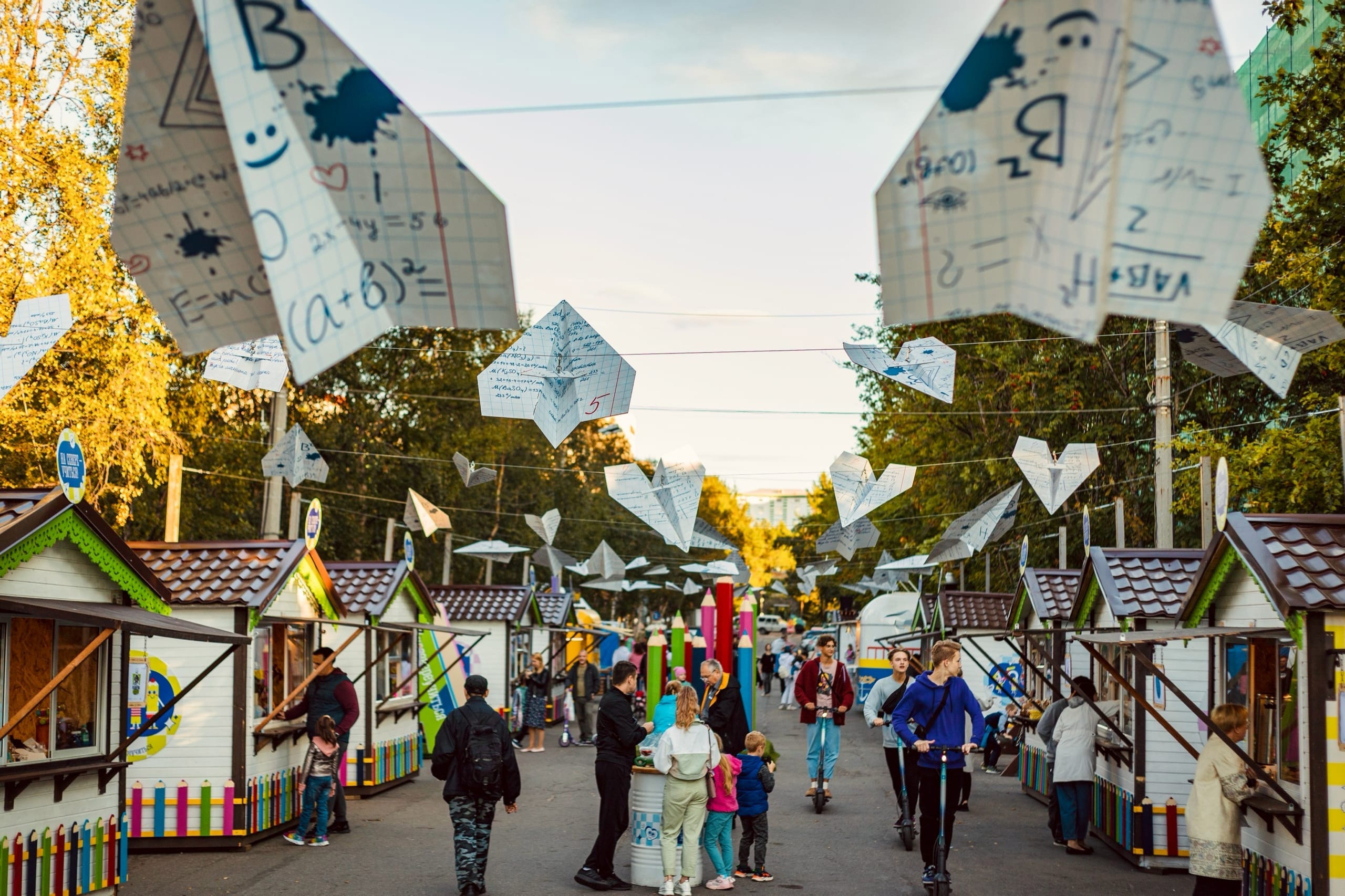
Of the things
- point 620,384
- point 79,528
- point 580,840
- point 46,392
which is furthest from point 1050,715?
point 46,392

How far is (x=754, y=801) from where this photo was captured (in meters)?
11.8

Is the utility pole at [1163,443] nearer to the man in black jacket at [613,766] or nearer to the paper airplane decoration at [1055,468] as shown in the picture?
the paper airplane decoration at [1055,468]

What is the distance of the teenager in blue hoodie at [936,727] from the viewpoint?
35.0 ft

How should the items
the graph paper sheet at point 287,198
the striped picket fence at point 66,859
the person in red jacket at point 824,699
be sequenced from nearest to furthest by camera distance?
the graph paper sheet at point 287,198 → the striped picket fence at point 66,859 → the person in red jacket at point 824,699

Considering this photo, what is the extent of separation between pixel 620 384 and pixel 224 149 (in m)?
5.52

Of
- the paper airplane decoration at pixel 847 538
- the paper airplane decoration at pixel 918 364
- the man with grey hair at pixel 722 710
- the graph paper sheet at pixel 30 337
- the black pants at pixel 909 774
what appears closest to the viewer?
the graph paper sheet at pixel 30 337

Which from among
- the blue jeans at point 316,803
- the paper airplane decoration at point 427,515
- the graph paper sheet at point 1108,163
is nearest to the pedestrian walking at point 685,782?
the blue jeans at point 316,803

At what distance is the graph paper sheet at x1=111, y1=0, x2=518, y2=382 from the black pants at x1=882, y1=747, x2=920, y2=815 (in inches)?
309

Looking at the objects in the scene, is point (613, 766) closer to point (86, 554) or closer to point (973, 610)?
point (86, 554)

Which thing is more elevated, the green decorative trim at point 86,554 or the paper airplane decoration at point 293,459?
the paper airplane decoration at point 293,459

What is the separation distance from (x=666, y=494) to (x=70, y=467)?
358 inches

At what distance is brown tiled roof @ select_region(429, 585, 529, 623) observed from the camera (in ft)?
85.0

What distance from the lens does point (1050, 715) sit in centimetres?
1385

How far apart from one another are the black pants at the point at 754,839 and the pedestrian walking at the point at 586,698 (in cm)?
1372
